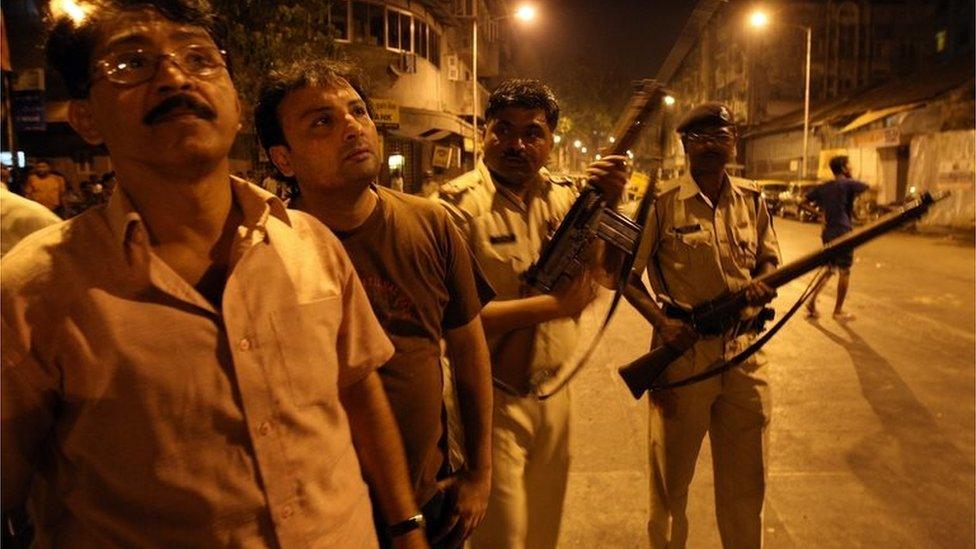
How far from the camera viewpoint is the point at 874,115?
26.1m

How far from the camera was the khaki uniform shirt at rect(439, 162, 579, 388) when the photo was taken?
2.69m

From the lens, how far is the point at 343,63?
227 centimetres

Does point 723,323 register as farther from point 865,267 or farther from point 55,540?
point 865,267

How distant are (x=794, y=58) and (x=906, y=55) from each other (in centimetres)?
773

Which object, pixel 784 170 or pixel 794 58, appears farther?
pixel 794 58

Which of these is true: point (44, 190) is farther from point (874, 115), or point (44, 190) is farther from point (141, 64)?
point (874, 115)

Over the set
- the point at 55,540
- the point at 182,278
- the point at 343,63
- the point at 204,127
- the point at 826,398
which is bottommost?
the point at 826,398

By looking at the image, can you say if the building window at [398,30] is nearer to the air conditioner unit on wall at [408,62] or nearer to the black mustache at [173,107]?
the air conditioner unit on wall at [408,62]

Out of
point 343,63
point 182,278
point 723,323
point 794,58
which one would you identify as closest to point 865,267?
point 723,323

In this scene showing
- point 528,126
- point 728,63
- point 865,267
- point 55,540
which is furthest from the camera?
point 728,63

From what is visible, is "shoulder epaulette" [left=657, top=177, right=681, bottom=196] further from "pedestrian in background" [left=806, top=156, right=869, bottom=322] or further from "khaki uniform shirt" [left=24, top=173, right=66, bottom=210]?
"khaki uniform shirt" [left=24, top=173, right=66, bottom=210]

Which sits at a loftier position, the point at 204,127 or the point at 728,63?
the point at 728,63

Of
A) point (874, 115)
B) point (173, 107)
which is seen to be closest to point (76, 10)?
point (173, 107)

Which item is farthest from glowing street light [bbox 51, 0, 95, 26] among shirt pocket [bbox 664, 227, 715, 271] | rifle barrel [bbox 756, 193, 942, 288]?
rifle barrel [bbox 756, 193, 942, 288]
